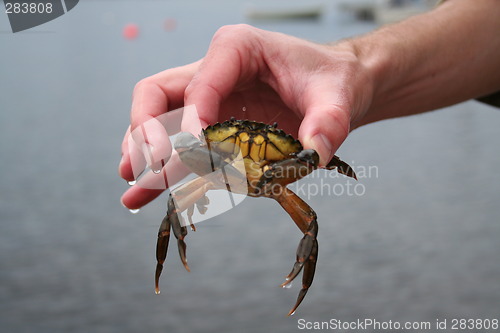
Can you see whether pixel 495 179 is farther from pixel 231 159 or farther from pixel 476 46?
pixel 231 159

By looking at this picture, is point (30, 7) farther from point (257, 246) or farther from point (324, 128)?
point (324, 128)

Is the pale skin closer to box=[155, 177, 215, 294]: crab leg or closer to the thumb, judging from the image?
the thumb

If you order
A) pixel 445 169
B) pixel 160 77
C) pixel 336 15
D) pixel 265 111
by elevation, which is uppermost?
pixel 160 77

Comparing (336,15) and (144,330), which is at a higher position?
(144,330)

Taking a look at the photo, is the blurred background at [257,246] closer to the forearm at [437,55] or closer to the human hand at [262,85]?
the forearm at [437,55]

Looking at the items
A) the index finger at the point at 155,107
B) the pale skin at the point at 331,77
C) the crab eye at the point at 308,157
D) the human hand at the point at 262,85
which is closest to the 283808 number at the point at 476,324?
the pale skin at the point at 331,77

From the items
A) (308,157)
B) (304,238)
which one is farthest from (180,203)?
(308,157)

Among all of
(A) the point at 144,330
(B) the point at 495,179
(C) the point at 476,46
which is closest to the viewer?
(C) the point at 476,46

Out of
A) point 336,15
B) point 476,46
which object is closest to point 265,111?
point 476,46
